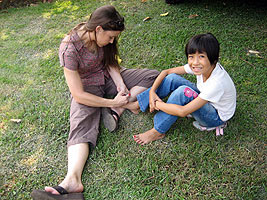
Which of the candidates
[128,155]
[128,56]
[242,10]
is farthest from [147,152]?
[242,10]

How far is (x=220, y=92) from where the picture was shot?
1887 millimetres

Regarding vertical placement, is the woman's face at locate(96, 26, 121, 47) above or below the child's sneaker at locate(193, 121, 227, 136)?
above

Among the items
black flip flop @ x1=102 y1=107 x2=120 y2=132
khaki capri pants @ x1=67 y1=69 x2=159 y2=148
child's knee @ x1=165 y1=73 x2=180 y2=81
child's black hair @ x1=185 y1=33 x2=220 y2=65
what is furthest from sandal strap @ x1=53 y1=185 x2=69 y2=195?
child's black hair @ x1=185 y1=33 x2=220 y2=65

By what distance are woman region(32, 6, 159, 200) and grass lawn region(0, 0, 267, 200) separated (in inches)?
5.0

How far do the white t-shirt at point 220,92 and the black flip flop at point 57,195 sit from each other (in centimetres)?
123

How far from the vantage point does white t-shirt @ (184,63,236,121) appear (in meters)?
1.87

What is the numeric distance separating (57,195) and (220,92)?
144 centimetres

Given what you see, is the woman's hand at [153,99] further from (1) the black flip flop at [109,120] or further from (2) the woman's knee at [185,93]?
(1) the black flip flop at [109,120]

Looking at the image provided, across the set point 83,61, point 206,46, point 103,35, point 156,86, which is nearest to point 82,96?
point 83,61

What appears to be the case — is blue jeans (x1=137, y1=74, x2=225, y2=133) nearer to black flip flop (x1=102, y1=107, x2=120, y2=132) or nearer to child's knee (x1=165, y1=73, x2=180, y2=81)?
child's knee (x1=165, y1=73, x2=180, y2=81)

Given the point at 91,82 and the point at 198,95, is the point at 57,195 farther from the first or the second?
the point at 198,95

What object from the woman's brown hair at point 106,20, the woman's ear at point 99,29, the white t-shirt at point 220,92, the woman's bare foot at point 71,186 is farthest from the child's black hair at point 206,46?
the woman's bare foot at point 71,186

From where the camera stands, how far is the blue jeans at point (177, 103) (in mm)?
2049

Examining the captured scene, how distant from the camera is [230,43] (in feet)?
11.1
